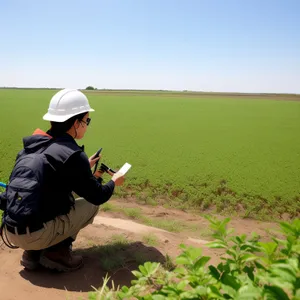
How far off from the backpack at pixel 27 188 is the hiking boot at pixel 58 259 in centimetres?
44

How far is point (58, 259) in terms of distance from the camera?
2283 millimetres

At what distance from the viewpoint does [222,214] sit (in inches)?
160

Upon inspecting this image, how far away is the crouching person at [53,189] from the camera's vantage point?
1.92 metres

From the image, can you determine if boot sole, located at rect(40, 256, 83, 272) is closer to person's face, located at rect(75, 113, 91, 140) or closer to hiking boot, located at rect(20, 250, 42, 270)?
hiking boot, located at rect(20, 250, 42, 270)

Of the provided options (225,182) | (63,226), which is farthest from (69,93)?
(225,182)

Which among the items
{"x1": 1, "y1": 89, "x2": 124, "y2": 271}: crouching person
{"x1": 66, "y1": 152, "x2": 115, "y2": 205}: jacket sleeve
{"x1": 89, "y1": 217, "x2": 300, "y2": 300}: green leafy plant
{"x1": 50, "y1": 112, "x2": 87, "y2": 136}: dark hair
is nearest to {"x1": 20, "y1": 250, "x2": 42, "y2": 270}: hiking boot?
{"x1": 1, "y1": 89, "x2": 124, "y2": 271}: crouching person

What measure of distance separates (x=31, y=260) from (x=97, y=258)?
1.72 ft

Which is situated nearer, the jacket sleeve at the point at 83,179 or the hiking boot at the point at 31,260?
the jacket sleeve at the point at 83,179

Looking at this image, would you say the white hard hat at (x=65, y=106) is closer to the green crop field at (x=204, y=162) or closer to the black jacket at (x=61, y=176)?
the black jacket at (x=61, y=176)

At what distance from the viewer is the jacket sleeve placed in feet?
6.44

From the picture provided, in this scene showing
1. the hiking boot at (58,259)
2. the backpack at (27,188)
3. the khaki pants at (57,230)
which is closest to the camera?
the backpack at (27,188)

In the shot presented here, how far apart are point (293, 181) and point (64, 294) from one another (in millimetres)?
4219

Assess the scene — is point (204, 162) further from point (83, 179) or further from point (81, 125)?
point (83, 179)

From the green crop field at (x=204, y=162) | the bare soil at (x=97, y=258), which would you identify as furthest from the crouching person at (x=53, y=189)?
the green crop field at (x=204, y=162)
